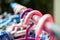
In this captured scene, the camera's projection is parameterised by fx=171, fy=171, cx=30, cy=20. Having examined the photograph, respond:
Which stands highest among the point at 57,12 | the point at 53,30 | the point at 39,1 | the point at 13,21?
the point at 39,1

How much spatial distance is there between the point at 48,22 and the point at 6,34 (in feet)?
0.73

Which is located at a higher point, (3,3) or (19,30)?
(3,3)

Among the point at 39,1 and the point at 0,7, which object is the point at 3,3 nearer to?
the point at 0,7

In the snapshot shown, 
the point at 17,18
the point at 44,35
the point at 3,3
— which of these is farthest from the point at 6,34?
the point at 3,3

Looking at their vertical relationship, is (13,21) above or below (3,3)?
below

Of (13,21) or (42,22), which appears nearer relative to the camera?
(42,22)

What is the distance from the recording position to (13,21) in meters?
0.95

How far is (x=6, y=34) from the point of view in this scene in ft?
1.77

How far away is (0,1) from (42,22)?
1697mm

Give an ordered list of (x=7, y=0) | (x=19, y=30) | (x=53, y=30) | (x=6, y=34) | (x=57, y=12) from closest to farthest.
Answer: (x=53, y=30) → (x=6, y=34) → (x=19, y=30) → (x=57, y=12) → (x=7, y=0)

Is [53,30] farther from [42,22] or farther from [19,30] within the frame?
[19,30]

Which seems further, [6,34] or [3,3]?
[3,3]

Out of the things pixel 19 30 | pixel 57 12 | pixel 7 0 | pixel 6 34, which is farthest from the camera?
pixel 7 0

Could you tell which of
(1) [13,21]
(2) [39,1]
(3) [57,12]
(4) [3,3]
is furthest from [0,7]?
(1) [13,21]
